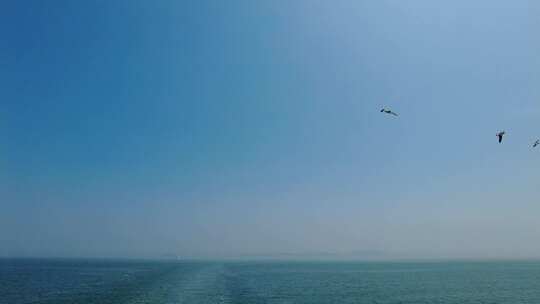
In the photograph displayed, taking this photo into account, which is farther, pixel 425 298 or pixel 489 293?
pixel 489 293

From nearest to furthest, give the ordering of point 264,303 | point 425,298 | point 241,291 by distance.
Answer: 1. point 264,303
2. point 425,298
3. point 241,291

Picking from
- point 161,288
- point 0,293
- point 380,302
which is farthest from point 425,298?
point 0,293

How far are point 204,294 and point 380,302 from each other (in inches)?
840

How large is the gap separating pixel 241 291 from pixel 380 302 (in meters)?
19.1

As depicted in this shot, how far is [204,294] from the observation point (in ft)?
179

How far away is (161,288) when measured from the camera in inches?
2445

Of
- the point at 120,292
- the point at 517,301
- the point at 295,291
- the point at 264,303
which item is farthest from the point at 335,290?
the point at 120,292

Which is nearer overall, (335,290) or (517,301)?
(517,301)

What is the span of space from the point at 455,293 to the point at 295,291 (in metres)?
22.6

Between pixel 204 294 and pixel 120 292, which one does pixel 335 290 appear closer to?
pixel 204 294

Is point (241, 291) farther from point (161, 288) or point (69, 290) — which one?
point (69, 290)

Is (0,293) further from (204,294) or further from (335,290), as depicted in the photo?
(335,290)

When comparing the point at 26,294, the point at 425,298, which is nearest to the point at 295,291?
the point at 425,298

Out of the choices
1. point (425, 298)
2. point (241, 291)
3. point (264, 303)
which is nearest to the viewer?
point (264, 303)
